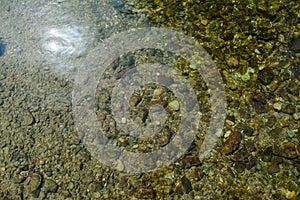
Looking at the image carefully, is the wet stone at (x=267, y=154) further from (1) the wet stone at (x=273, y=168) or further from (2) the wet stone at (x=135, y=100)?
(2) the wet stone at (x=135, y=100)

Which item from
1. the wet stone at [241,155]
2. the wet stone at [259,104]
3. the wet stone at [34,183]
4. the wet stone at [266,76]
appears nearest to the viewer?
the wet stone at [241,155]

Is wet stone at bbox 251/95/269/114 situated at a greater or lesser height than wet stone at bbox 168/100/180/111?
greater

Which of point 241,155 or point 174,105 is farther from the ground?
point 174,105

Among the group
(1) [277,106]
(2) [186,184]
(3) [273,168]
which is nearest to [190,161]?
(2) [186,184]

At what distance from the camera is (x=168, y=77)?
3.85 m

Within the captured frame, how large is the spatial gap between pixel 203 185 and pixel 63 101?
2.11 metres

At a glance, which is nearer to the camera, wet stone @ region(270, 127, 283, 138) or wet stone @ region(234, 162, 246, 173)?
wet stone @ region(234, 162, 246, 173)

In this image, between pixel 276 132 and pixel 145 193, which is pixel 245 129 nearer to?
pixel 276 132

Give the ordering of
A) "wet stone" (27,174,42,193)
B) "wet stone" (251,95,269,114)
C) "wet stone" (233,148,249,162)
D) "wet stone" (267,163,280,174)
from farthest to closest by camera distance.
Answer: "wet stone" (251,95,269,114)
"wet stone" (27,174,42,193)
"wet stone" (233,148,249,162)
"wet stone" (267,163,280,174)

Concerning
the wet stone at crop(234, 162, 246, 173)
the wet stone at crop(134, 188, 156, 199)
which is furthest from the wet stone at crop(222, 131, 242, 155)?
the wet stone at crop(134, 188, 156, 199)

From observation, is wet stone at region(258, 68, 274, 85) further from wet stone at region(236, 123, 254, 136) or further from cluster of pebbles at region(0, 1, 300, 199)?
wet stone at region(236, 123, 254, 136)

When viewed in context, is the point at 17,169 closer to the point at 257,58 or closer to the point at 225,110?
the point at 225,110

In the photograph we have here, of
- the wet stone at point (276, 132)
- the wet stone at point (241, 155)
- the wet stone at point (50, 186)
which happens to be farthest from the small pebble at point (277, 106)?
the wet stone at point (50, 186)

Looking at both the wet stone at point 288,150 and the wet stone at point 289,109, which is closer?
the wet stone at point 288,150
